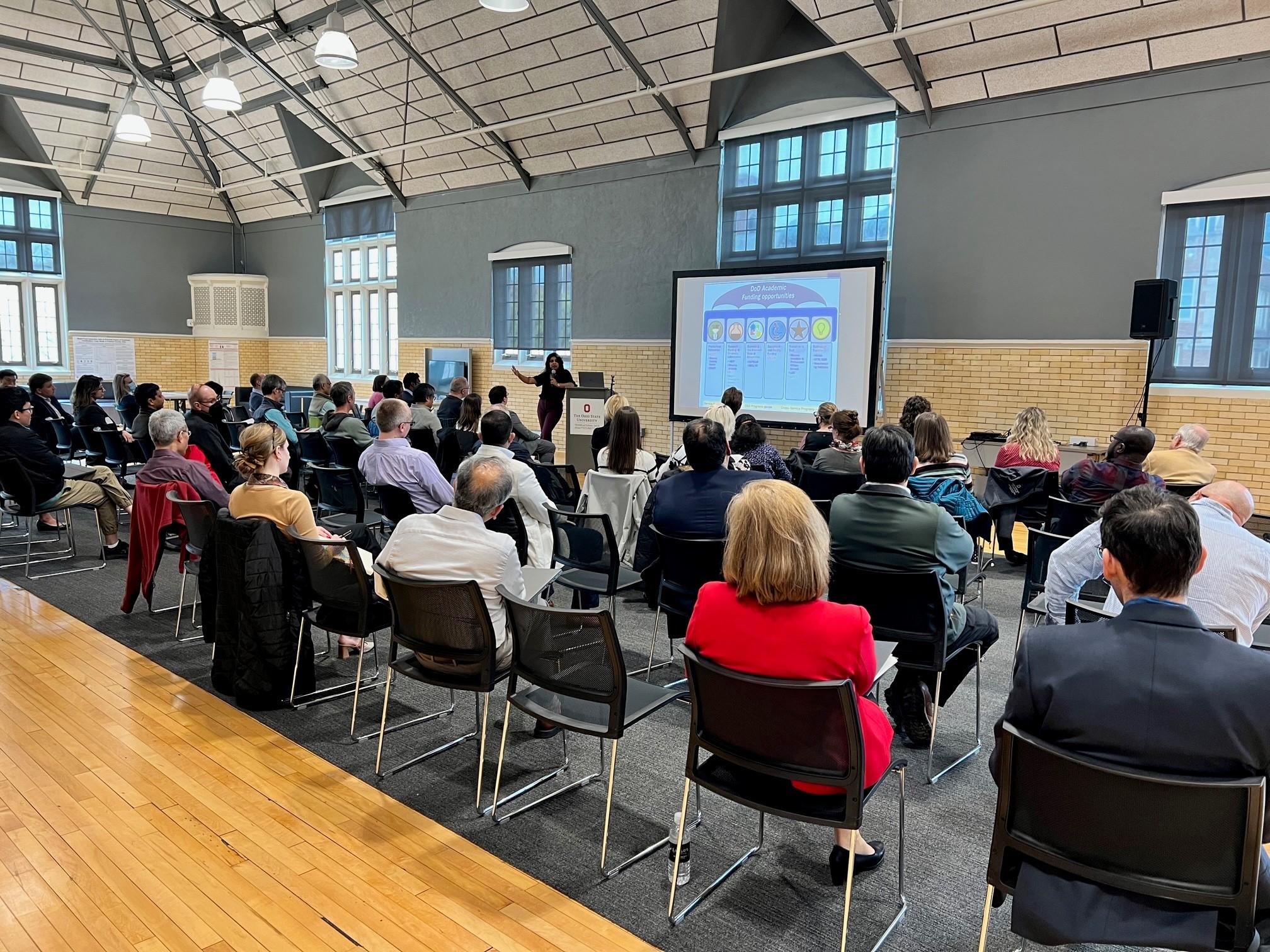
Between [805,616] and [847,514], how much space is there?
1.13 metres

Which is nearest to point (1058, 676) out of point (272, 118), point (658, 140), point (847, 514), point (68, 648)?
point (847, 514)

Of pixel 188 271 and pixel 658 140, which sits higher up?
pixel 658 140

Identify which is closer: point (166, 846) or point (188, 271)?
point (166, 846)

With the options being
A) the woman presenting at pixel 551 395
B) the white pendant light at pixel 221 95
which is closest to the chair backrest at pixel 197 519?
the white pendant light at pixel 221 95

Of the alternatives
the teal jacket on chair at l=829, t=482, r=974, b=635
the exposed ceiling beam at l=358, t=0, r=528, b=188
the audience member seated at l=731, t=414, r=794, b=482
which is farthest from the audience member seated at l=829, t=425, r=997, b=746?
the exposed ceiling beam at l=358, t=0, r=528, b=188

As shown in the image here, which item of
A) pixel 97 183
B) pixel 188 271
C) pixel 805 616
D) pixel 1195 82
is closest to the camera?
pixel 805 616

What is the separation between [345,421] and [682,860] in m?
5.53

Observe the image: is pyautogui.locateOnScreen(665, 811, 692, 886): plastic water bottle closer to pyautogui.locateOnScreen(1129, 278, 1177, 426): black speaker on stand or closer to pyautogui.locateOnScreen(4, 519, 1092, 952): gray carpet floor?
pyautogui.locateOnScreen(4, 519, 1092, 952): gray carpet floor

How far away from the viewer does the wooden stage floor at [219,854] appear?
7.61ft

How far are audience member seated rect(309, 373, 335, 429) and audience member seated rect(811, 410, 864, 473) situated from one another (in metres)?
5.33

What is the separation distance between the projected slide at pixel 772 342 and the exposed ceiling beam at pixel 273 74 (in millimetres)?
6297

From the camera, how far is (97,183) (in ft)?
51.5

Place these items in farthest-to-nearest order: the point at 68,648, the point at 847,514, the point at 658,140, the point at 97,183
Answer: the point at 97,183 < the point at 658,140 < the point at 68,648 < the point at 847,514

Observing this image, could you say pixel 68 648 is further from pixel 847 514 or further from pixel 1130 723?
pixel 1130 723
